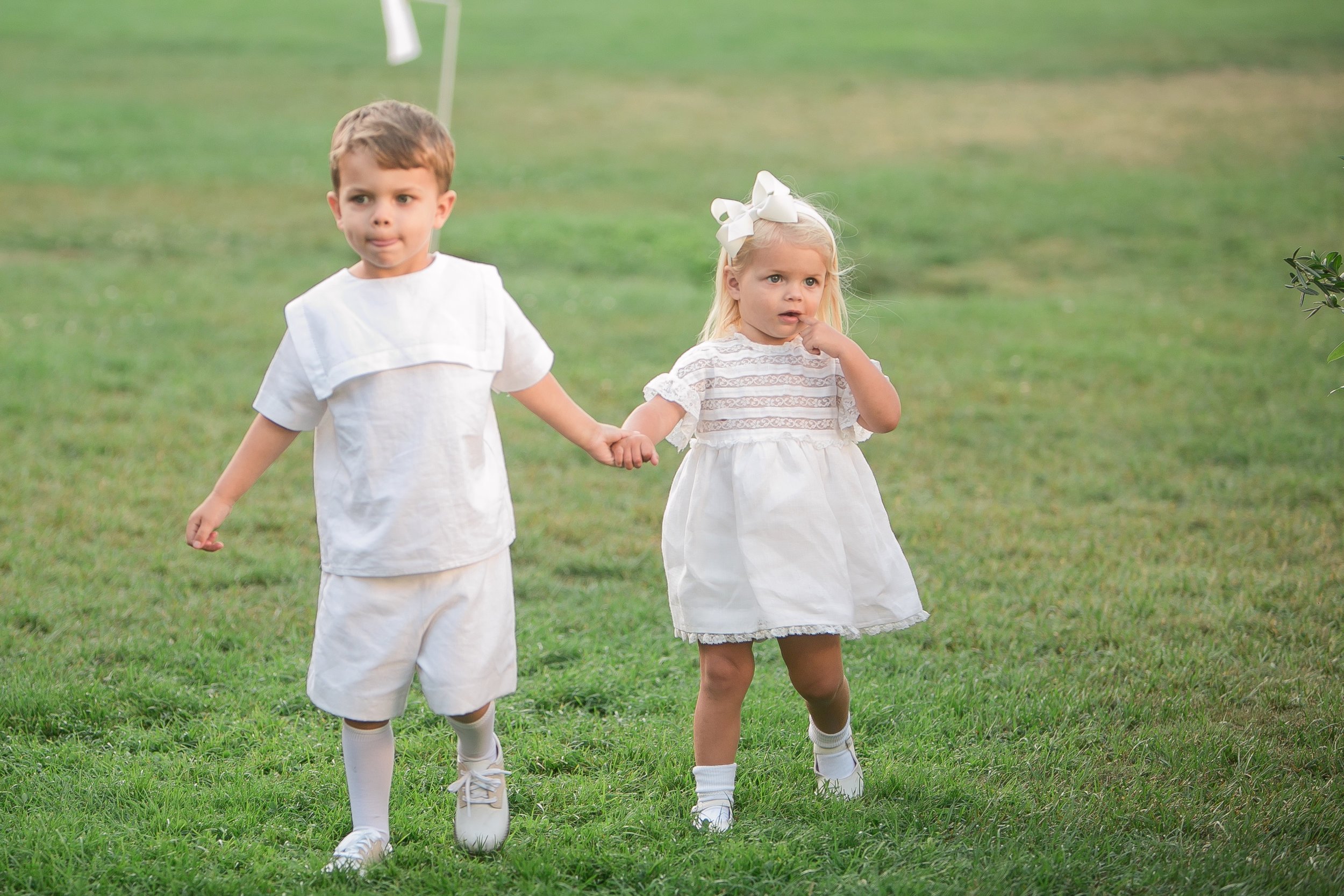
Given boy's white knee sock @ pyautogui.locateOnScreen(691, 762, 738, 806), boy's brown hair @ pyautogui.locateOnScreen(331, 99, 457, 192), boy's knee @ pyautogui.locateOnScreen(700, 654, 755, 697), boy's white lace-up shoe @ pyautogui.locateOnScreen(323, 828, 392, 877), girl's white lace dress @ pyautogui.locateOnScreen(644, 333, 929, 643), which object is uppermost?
boy's brown hair @ pyautogui.locateOnScreen(331, 99, 457, 192)

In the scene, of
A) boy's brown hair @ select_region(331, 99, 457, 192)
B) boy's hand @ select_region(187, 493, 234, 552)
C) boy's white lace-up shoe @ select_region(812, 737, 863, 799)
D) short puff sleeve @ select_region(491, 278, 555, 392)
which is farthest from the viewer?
boy's white lace-up shoe @ select_region(812, 737, 863, 799)

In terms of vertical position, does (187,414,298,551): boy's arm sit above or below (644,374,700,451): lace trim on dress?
below

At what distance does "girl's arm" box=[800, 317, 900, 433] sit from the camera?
309 cm

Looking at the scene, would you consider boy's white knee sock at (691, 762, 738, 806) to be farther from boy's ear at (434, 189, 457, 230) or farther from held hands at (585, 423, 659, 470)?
boy's ear at (434, 189, 457, 230)

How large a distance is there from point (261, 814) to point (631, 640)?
1.48 metres

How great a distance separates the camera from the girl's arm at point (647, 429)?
3057 mm

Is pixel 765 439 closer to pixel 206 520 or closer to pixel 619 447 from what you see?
pixel 619 447

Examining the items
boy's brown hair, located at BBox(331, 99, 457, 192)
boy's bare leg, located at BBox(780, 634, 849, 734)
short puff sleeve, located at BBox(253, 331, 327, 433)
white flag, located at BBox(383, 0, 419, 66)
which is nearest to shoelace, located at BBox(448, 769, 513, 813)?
boy's bare leg, located at BBox(780, 634, 849, 734)

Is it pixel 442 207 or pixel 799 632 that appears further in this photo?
pixel 799 632

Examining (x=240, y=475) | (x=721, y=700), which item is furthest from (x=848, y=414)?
(x=240, y=475)

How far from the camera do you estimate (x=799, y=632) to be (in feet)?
9.96

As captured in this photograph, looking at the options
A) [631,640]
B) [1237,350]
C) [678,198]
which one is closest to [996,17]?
[678,198]

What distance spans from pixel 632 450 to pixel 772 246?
603 mm

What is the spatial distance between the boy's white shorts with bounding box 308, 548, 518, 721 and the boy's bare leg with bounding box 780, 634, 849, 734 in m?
0.74
